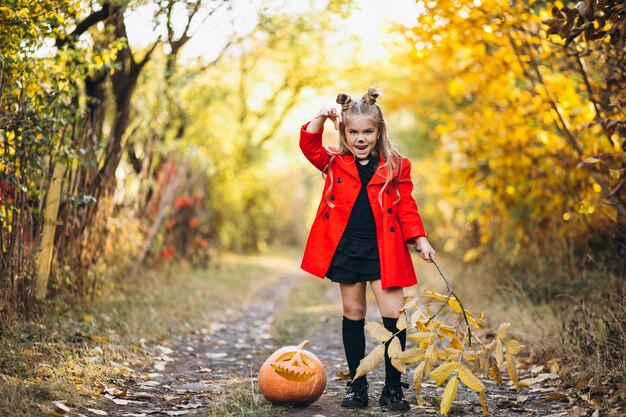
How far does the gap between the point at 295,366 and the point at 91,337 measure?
5.71 feet

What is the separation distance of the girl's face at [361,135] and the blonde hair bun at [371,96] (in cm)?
10

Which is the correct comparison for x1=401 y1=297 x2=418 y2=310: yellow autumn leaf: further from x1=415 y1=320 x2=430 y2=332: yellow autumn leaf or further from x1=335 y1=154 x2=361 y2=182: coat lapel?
x1=335 y1=154 x2=361 y2=182: coat lapel

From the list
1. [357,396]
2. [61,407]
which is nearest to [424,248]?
[357,396]

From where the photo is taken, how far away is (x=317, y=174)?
4.01 m

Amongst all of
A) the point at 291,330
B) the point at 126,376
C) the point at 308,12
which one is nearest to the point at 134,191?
the point at 291,330

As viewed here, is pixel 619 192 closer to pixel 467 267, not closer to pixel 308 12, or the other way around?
pixel 467 267

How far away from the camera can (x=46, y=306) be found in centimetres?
499

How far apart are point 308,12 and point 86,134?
4089 millimetres

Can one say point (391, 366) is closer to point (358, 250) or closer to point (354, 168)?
point (358, 250)

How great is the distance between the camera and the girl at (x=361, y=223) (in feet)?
11.6

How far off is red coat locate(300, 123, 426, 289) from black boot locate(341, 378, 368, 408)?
22.5 inches

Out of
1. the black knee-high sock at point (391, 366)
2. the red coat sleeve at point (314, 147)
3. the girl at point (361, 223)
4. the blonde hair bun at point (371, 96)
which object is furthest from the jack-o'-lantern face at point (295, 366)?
the blonde hair bun at point (371, 96)

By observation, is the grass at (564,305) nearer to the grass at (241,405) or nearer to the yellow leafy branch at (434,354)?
the yellow leafy branch at (434,354)

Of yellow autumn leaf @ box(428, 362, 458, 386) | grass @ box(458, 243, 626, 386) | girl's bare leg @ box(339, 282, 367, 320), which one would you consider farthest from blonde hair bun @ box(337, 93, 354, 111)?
grass @ box(458, 243, 626, 386)
